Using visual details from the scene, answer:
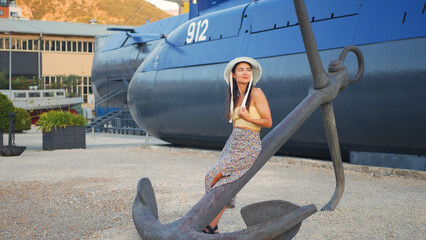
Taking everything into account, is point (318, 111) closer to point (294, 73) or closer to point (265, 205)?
point (294, 73)

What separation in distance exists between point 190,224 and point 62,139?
11527mm

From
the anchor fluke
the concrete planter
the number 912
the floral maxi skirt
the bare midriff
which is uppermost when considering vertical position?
the number 912

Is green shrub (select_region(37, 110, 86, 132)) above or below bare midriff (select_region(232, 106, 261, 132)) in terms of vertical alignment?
below

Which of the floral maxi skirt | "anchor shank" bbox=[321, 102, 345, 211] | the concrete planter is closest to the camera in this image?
the floral maxi skirt

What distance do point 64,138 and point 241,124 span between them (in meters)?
11.0

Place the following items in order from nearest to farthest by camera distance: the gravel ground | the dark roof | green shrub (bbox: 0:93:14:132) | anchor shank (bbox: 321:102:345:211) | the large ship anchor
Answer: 1. the large ship anchor
2. anchor shank (bbox: 321:102:345:211)
3. the gravel ground
4. green shrub (bbox: 0:93:14:132)
5. the dark roof

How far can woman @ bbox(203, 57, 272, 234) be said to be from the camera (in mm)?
3752

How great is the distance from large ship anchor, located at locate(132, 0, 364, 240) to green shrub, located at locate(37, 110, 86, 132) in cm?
1073

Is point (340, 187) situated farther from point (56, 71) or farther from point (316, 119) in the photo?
point (56, 71)

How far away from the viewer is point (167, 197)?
658 centimetres

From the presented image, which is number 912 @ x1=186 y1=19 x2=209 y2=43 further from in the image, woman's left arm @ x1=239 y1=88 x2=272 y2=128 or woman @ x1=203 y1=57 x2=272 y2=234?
woman's left arm @ x1=239 y1=88 x2=272 y2=128

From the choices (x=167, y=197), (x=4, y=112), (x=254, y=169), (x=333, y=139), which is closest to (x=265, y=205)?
(x=254, y=169)

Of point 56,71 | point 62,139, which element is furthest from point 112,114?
point 56,71

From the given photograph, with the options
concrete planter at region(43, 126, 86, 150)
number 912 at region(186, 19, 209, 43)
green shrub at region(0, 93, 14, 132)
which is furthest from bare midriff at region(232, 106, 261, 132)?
concrete planter at region(43, 126, 86, 150)
